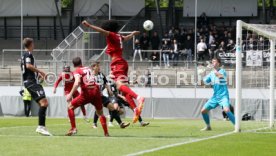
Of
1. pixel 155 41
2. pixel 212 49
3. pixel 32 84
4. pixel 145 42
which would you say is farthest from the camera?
pixel 155 41

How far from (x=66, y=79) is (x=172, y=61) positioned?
13256mm

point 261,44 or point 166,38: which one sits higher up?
point 166,38

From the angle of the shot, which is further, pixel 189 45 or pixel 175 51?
pixel 189 45

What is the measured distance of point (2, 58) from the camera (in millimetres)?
44562

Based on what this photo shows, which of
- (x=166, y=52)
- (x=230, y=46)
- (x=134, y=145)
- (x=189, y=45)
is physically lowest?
(x=134, y=145)

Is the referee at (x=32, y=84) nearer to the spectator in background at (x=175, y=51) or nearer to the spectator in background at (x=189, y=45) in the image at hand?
the spectator in background at (x=175, y=51)

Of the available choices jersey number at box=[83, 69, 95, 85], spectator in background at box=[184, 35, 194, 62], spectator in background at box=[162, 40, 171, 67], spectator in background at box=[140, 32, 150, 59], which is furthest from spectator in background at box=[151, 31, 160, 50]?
jersey number at box=[83, 69, 95, 85]

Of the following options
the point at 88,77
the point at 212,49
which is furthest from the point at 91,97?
the point at 212,49

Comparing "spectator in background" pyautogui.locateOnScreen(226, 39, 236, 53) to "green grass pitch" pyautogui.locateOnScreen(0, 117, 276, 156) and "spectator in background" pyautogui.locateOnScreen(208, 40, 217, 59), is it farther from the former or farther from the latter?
"green grass pitch" pyautogui.locateOnScreen(0, 117, 276, 156)

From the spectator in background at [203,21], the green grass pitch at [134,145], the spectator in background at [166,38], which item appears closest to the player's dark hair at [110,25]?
the green grass pitch at [134,145]

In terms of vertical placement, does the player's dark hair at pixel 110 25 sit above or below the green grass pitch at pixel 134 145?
above

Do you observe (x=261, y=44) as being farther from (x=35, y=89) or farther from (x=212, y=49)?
(x=212, y=49)

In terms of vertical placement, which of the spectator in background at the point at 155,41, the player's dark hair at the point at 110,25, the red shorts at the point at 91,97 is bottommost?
the red shorts at the point at 91,97

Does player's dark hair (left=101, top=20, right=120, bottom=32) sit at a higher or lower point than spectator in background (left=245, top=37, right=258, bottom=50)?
lower
